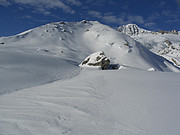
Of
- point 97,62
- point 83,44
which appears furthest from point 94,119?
point 83,44

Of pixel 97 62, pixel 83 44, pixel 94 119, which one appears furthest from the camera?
pixel 83 44

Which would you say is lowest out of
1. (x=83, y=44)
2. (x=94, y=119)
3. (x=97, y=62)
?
(x=94, y=119)

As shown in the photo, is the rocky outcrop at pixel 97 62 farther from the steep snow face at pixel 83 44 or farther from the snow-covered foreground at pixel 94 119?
the snow-covered foreground at pixel 94 119

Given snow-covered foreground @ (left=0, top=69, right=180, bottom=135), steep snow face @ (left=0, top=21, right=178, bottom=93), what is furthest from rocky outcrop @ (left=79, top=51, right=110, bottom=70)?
snow-covered foreground @ (left=0, top=69, right=180, bottom=135)

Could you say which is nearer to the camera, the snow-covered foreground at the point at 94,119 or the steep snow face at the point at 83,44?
the snow-covered foreground at the point at 94,119

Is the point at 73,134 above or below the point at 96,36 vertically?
below

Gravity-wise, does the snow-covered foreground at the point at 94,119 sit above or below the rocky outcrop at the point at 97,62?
below

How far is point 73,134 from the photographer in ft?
5.83

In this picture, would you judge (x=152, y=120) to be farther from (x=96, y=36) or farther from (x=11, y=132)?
(x=96, y=36)

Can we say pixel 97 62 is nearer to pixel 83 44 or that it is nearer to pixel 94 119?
pixel 94 119

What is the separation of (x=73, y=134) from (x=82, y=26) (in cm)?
4184

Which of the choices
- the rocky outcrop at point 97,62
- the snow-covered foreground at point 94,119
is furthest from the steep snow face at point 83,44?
the snow-covered foreground at point 94,119

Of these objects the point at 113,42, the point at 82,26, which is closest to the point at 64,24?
the point at 82,26

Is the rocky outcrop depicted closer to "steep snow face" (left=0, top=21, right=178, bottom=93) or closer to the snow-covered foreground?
"steep snow face" (left=0, top=21, right=178, bottom=93)
